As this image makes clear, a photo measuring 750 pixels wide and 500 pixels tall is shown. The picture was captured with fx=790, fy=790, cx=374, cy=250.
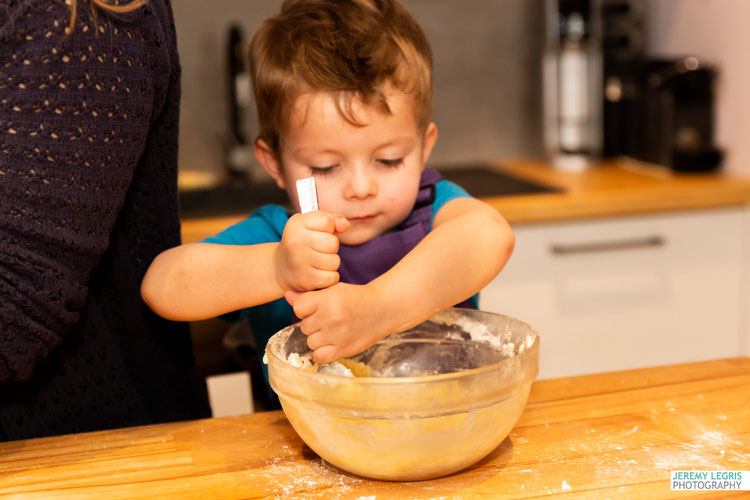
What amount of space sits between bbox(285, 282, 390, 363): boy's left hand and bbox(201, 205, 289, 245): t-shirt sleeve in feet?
1.12

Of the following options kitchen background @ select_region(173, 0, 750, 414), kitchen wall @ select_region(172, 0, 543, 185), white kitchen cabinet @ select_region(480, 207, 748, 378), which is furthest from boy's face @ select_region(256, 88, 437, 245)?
kitchen wall @ select_region(172, 0, 543, 185)

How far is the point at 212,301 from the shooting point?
2.66ft

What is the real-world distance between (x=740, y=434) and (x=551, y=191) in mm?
1142

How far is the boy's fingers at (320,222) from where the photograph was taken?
2.14ft

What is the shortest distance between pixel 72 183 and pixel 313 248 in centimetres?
24

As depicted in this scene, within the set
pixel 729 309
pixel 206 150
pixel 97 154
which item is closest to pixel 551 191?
pixel 729 309

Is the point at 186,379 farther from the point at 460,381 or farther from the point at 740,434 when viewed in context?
the point at 740,434

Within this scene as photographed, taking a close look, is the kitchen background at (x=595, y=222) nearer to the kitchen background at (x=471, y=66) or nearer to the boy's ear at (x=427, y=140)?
the kitchen background at (x=471, y=66)

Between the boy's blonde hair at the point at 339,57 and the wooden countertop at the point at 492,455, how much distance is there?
0.36 meters

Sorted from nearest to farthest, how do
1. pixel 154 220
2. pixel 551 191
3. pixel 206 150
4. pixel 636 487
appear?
pixel 636 487, pixel 154 220, pixel 551 191, pixel 206 150

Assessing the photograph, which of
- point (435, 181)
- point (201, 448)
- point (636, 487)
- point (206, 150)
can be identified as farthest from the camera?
point (206, 150)

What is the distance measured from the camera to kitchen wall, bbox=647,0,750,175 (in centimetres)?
191

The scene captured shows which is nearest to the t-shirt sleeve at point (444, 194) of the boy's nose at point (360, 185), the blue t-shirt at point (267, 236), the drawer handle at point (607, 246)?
the blue t-shirt at point (267, 236)

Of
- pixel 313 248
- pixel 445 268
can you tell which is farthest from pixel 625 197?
pixel 313 248
